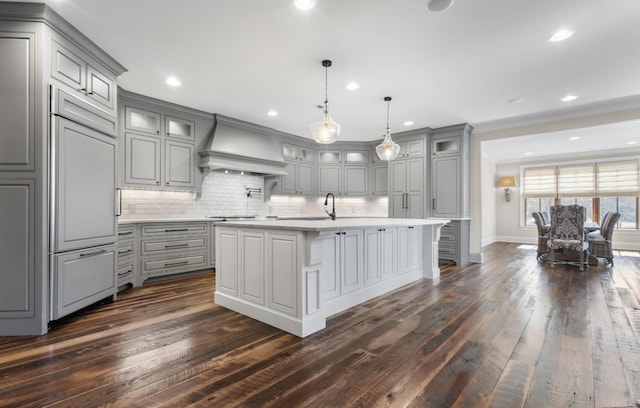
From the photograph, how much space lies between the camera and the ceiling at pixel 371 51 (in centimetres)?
248

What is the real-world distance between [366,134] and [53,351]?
5.99 metres

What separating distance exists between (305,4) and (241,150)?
3.22 m

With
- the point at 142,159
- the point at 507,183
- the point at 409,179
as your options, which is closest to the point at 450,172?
the point at 409,179

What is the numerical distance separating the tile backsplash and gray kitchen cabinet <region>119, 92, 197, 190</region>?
31 cm

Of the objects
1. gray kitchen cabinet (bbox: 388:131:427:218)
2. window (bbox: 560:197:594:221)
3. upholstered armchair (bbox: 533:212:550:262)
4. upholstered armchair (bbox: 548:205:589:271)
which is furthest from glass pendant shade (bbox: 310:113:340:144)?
window (bbox: 560:197:594:221)

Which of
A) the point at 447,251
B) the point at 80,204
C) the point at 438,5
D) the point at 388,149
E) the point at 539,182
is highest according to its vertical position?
the point at 438,5

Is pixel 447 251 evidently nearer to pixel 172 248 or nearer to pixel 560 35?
pixel 560 35

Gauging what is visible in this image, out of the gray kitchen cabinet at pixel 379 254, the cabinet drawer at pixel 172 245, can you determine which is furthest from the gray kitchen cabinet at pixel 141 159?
the gray kitchen cabinet at pixel 379 254

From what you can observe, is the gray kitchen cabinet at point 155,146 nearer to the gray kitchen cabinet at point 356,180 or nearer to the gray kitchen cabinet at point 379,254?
the gray kitchen cabinet at point 379,254

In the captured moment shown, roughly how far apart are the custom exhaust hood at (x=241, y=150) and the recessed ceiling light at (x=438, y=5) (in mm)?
3638

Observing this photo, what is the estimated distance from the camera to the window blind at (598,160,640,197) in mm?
7309

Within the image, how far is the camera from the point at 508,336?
8.07ft

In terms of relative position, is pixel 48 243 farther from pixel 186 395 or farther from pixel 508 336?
pixel 508 336

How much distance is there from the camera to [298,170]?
6.74 metres
